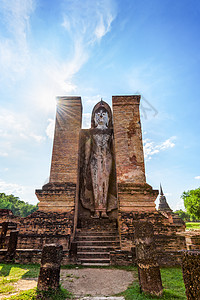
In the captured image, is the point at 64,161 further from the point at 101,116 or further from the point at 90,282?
the point at 90,282

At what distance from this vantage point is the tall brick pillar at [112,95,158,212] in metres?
6.83

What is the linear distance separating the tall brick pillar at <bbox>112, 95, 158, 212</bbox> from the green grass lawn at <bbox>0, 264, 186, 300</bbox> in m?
2.20

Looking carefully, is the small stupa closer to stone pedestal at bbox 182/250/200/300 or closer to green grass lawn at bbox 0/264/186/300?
green grass lawn at bbox 0/264/186/300

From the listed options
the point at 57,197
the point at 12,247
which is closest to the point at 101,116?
the point at 57,197

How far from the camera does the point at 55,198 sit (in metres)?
6.94

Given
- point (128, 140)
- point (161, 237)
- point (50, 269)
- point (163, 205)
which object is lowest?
point (50, 269)

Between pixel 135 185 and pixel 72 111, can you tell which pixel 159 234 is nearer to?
pixel 135 185

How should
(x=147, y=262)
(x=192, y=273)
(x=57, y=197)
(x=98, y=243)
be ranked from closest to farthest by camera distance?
(x=192, y=273) < (x=147, y=262) < (x=98, y=243) < (x=57, y=197)

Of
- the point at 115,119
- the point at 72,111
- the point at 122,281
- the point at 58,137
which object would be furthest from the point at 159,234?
the point at 72,111

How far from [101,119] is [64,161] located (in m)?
3.10

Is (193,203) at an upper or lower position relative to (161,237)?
upper

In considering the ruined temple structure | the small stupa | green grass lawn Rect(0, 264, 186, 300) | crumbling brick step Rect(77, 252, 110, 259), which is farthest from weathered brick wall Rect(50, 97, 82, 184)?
the small stupa

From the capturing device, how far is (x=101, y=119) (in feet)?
31.0

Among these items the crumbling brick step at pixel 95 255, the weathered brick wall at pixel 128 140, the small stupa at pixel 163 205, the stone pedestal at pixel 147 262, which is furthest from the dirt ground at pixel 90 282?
the small stupa at pixel 163 205
